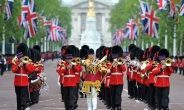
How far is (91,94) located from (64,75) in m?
1.17

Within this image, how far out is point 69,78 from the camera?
19484mm

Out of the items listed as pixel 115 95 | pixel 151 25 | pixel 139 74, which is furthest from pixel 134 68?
pixel 151 25

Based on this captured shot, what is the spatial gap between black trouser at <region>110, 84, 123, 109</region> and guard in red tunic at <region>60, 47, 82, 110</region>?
4.77 ft

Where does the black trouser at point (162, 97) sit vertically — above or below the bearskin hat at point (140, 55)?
below

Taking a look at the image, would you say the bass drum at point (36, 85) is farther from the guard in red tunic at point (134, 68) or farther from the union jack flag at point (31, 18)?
the union jack flag at point (31, 18)

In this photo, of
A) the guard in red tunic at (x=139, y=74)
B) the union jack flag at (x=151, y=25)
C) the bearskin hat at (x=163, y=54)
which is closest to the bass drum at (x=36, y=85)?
the guard in red tunic at (x=139, y=74)

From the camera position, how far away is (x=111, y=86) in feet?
68.1

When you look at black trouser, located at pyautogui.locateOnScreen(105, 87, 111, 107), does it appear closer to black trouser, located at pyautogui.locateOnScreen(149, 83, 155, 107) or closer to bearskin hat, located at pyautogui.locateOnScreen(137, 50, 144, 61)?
black trouser, located at pyautogui.locateOnScreen(149, 83, 155, 107)

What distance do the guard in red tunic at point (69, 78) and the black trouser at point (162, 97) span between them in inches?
101

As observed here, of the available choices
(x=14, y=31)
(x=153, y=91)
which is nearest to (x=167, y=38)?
(x=14, y=31)

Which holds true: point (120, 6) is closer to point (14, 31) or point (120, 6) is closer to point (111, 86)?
point (14, 31)

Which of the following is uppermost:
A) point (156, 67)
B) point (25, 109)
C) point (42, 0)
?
point (42, 0)

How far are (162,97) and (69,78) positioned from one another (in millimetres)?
2864

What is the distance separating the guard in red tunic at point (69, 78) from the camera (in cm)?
1914
